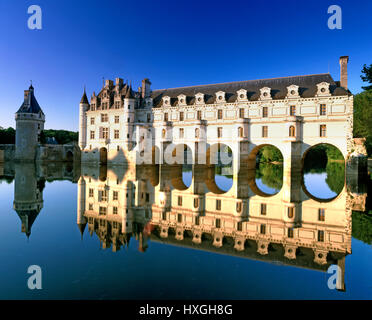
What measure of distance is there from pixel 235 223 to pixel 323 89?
2281cm

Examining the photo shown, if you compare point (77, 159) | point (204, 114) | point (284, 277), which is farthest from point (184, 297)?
point (77, 159)

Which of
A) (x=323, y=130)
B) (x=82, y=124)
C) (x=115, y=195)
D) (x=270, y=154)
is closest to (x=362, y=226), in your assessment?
(x=115, y=195)

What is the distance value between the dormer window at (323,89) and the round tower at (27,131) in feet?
141

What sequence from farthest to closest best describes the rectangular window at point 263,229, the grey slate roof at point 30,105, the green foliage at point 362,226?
the grey slate roof at point 30,105 → the rectangular window at point 263,229 → the green foliage at point 362,226

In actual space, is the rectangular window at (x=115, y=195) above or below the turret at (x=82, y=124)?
below

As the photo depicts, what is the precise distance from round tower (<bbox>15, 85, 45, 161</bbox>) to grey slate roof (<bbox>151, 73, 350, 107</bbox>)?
847 inches

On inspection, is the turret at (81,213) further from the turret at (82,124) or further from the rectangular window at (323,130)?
the turret at (82,124)

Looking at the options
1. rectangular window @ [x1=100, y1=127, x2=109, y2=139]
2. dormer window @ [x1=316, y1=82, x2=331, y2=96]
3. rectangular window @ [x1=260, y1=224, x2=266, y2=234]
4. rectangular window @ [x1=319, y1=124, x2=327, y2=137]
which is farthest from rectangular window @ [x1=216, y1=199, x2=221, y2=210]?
rectangular window @ [x1=100, y1=127, x2=109, y2=139]

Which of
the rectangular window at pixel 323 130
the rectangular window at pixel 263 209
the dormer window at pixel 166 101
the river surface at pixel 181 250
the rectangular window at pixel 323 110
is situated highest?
the dormer window at pixel 166 101

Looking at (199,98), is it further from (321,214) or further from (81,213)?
(81,213)

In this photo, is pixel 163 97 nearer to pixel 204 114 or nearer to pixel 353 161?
pixel 204 114

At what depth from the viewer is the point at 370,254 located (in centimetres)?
671

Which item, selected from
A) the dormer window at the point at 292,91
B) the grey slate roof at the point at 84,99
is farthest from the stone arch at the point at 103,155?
the dormer window at the point at 292,91

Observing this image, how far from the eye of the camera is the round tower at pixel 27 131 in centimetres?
4203
